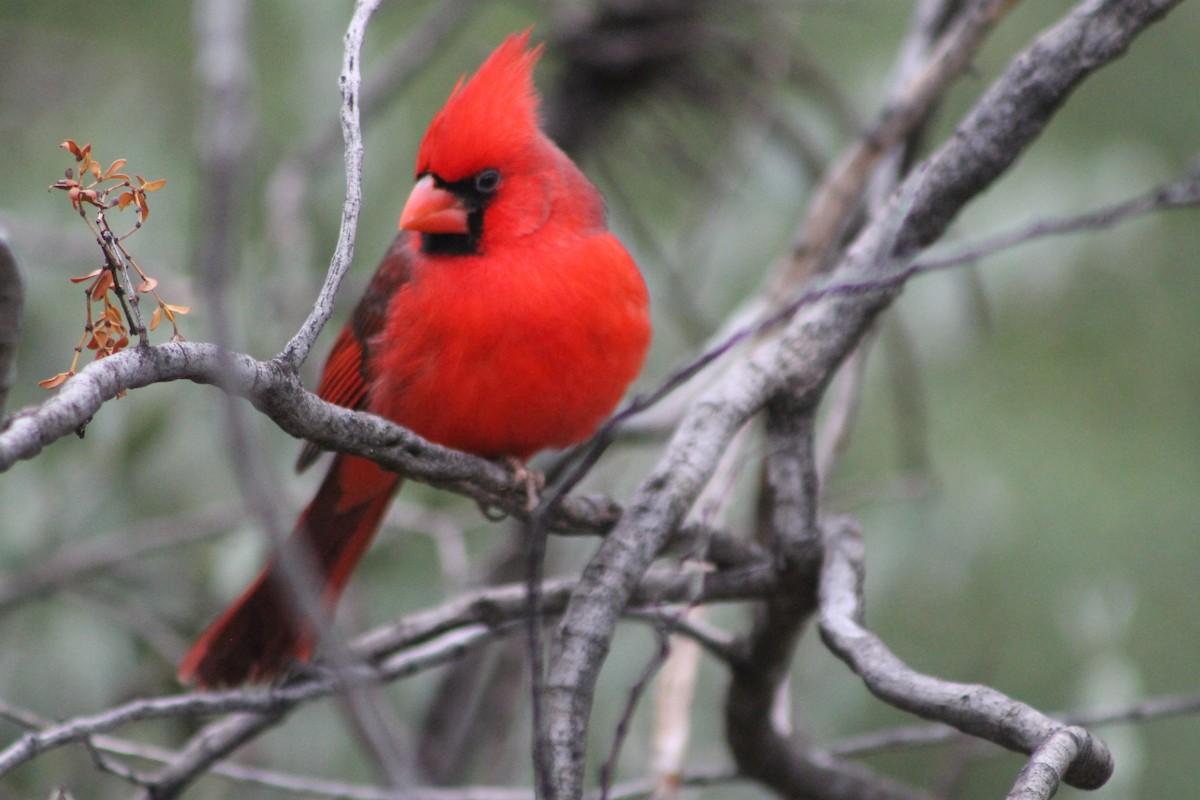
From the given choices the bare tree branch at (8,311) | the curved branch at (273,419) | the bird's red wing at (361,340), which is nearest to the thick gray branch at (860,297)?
the curved branch at (273,419)

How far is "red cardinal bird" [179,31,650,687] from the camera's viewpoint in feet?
7.39

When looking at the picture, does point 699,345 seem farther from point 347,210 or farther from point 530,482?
point 347,210

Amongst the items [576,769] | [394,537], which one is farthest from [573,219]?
[576,769]

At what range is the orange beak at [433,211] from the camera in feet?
7.72

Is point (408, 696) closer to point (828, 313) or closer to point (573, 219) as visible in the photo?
point (573, 219)

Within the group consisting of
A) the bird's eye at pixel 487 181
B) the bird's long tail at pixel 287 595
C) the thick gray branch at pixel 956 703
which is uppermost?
the bird's eye at pixel 487 181

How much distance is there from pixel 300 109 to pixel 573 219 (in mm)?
1202

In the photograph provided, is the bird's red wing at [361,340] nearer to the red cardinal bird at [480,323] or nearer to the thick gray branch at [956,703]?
the red cardinal bird at [480,323]

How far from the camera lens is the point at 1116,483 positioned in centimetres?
299

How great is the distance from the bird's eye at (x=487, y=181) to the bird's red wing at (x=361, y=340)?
7.6 inches

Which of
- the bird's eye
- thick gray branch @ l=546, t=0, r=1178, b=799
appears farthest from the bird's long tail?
thick gray branch @ l=546, t=0, r=1178, b=799

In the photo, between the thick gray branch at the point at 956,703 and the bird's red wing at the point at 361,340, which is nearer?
the thick gray branch at the point at 956,703

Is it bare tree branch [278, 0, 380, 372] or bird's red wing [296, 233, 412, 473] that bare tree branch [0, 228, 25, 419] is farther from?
bird's red wing [296, 233, 412, 473]

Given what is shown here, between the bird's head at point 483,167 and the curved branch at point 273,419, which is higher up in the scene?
the bird's head at point 483,167
